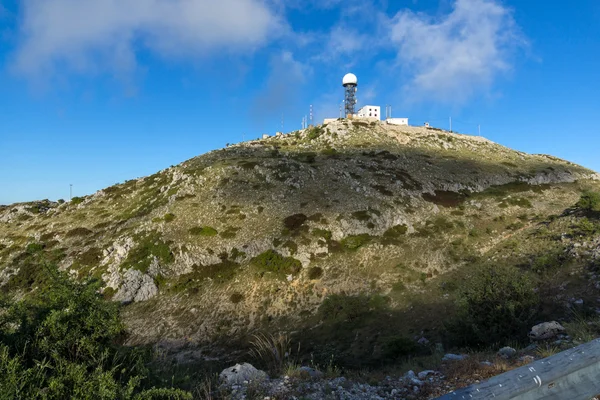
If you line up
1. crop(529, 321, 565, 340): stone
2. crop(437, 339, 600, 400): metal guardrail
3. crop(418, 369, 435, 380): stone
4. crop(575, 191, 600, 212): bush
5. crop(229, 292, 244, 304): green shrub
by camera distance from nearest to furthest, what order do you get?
crop(437, 339, 600, 400): metal guardrail < crop(418, 369, 435, 380): stone < crop(529, 321, 565, 340): stone < crop(229, 292, 244, 304): green shrub < crop(575, 191, 600, 212): bush

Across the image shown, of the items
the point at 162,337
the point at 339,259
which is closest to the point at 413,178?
the point at 339,259

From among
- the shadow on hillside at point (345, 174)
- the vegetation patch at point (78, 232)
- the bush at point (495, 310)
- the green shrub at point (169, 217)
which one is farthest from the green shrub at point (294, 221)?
the vegetation patch at point (78, 232)

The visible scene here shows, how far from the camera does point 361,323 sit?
33.6 m

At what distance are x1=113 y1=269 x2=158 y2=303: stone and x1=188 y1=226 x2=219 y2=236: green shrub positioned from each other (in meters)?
9.51

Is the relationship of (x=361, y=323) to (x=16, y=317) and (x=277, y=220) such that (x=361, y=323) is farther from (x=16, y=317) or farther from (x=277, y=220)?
(x=16, y=317)

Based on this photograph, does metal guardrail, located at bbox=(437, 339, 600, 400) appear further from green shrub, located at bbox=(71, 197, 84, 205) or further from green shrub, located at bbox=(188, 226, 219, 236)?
green shrub, located at bbox=(71, 197, 84, 205)

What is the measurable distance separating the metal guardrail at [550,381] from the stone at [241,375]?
23.5ft

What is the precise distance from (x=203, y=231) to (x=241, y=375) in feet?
131

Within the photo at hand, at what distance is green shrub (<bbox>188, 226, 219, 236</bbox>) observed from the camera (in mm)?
48906

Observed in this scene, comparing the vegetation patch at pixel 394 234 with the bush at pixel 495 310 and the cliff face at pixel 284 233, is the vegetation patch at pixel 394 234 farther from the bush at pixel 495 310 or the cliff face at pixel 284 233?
the bush at pixel 495 310

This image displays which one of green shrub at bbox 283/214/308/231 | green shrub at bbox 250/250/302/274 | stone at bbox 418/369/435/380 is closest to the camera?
stone at bbox 418/369/435/380

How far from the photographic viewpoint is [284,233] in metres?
48.9

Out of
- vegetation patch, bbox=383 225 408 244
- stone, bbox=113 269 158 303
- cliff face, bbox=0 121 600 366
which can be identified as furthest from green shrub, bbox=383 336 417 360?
stone, bbox=113 269 158 303

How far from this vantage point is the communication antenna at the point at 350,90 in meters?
111
